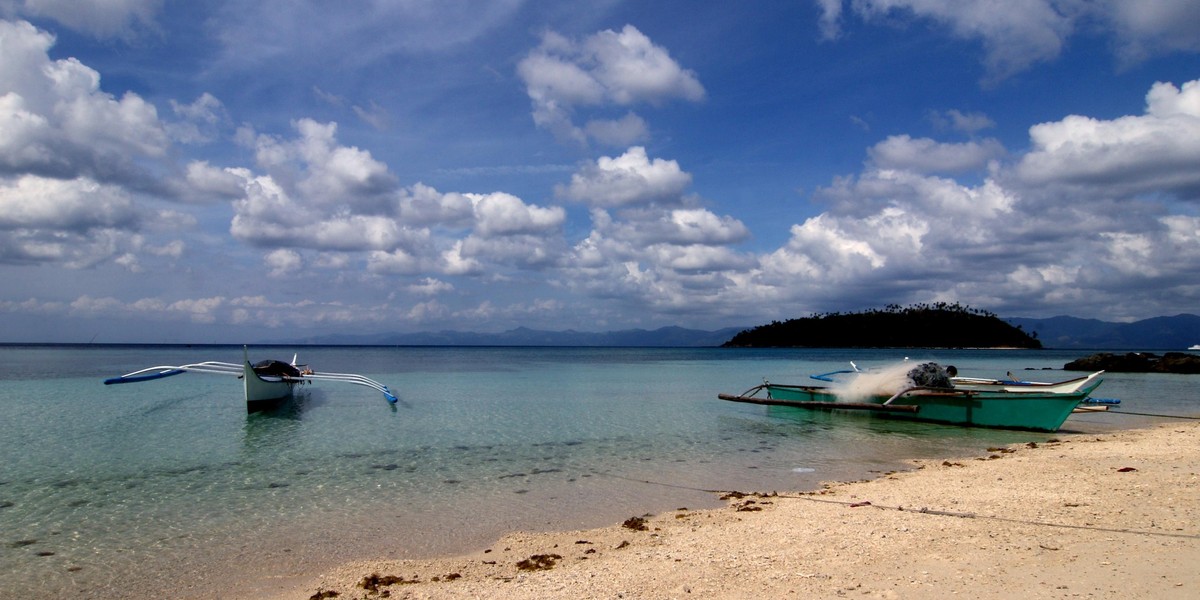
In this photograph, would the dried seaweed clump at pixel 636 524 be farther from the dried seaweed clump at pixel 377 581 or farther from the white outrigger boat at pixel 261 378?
the white outrigger boat at pixel 261 378

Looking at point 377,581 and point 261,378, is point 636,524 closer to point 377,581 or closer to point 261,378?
point 377,581

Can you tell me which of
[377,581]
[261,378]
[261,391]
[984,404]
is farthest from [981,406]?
[261,378]

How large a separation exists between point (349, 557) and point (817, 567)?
517 centimetres

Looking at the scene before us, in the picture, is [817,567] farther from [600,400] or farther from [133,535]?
[600,400]

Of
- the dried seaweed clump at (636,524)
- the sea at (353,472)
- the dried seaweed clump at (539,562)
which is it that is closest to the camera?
the dried seaweed clump at (539,562)

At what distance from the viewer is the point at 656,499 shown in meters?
10.2

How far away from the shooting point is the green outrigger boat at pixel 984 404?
17406 millimetres

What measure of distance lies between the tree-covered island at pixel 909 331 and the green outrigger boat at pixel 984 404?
14349cm

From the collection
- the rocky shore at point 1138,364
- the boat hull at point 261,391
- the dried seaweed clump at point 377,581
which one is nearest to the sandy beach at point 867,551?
the dried seaweed clump at point 377,581

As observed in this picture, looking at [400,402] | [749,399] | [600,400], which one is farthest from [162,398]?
[749,399]

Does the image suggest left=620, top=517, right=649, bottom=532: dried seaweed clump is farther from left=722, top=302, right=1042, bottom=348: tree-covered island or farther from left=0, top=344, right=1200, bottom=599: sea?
left=722, top=302, right=1042, bottom=348: tree-covered island

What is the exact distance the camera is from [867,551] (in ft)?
21.4

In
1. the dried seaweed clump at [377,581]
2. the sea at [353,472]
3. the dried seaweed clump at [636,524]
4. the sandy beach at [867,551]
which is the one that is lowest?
the sea at [353,472]

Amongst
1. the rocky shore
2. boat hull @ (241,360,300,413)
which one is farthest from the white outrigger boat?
the rocky shore
